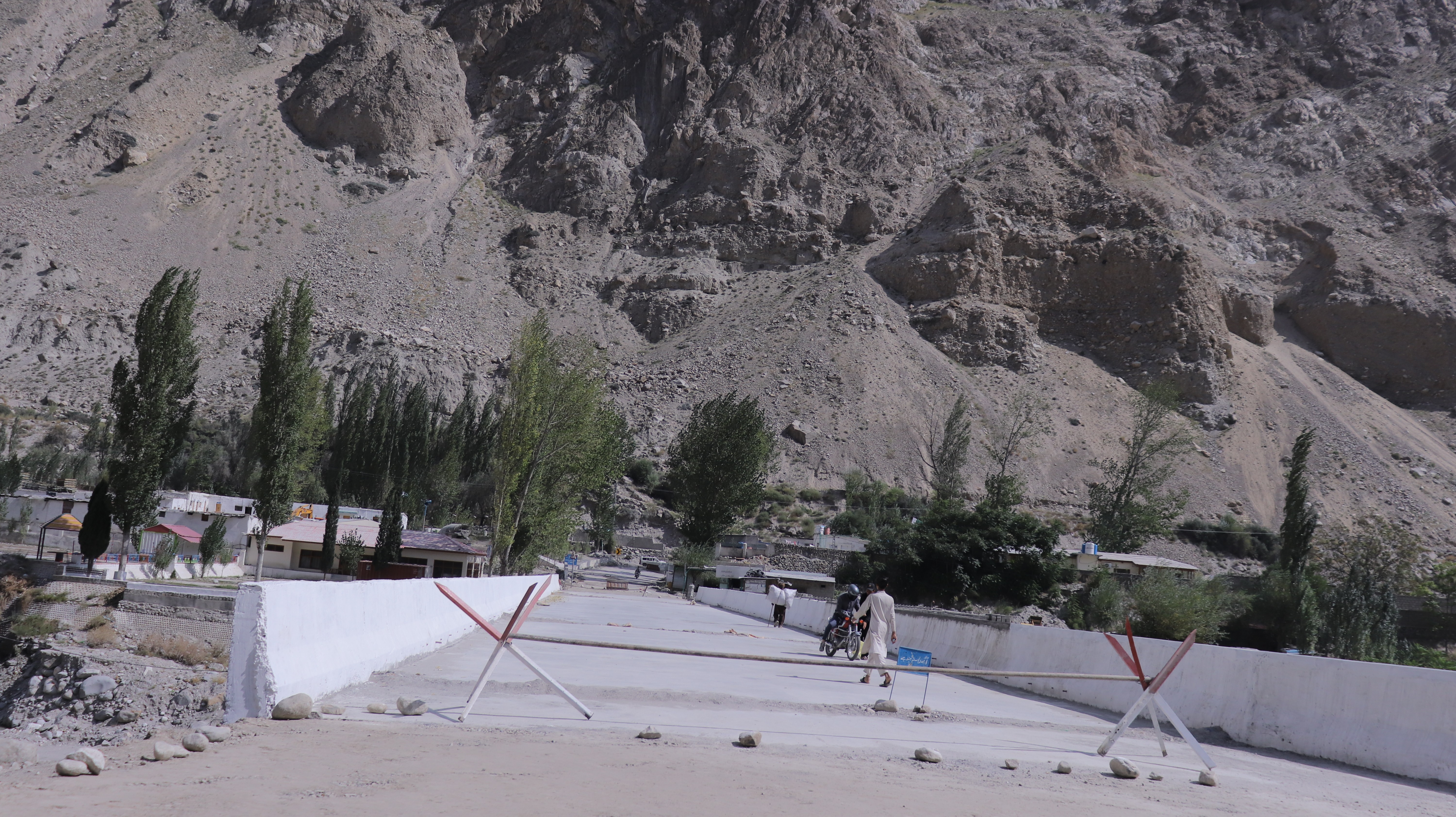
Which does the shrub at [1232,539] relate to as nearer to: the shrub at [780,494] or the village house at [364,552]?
the shrub at [780,494]

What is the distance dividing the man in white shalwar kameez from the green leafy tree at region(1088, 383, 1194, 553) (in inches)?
1798

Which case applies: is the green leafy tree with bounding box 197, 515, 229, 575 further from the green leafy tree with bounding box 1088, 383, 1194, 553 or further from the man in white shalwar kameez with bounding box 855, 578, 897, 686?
the green leafy tree with bounding box 1088, 383, 1194, 553

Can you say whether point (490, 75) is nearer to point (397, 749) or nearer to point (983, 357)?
point (983, 357)

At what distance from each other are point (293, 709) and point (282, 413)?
28373 millimetres

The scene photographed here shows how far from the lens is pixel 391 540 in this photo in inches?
1345

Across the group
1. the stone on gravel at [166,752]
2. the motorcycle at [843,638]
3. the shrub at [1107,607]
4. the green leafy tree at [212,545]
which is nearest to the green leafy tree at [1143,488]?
the shrub at [1107,607]

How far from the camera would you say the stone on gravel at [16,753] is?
17.9 ft

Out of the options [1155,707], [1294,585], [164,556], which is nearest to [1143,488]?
[1294,585]

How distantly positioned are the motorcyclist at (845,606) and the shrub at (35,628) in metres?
14.5

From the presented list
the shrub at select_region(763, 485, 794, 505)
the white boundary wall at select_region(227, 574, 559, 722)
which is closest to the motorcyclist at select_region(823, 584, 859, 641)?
the white boundary wall at select_region(227, 574, 559, 722)

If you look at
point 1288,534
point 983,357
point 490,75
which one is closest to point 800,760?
→ point 1288,534

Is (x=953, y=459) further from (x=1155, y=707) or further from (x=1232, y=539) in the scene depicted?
(x=1155, y=707)

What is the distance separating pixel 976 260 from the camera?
78.2 meters

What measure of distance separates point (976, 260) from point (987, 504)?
36986 millimetres
